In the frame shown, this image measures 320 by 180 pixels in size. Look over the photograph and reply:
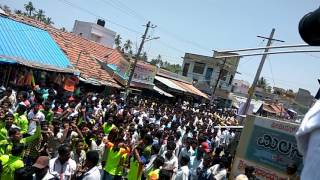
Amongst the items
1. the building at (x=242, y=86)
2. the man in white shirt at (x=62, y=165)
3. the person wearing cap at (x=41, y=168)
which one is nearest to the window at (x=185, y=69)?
the building at (x=242, y=86)

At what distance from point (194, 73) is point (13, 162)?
53181 mm

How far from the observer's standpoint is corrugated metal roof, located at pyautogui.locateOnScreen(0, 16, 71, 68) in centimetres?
1762

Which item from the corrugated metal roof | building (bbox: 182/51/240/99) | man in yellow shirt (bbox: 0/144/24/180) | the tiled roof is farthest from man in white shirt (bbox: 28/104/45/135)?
building (bbox: 182/51/240/99)

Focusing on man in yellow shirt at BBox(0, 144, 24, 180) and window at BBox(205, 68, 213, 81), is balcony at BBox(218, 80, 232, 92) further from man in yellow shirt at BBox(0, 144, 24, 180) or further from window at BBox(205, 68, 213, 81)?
man in yellow shirt at BBox(0, 144, 24, 180)

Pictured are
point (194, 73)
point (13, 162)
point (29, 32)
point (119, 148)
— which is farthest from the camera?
point (194, 73)

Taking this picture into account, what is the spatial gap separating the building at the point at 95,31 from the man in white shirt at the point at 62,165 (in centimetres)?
4642

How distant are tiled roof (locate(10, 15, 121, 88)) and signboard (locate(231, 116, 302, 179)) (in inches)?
574

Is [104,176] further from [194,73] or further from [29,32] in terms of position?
[194,73]

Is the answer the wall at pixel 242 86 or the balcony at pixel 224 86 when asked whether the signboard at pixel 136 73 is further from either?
the wall at pixel 242 86

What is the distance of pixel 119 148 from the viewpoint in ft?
25.8

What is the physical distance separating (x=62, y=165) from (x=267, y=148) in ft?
17.0

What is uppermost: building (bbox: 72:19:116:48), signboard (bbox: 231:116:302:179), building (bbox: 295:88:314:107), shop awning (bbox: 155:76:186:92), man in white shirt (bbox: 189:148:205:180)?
building (bbox: 72:19:116:48)

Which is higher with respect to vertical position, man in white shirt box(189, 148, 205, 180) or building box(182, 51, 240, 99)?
building box(182, 51, 240, 99)

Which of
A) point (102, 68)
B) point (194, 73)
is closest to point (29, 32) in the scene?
point (102, 68)
